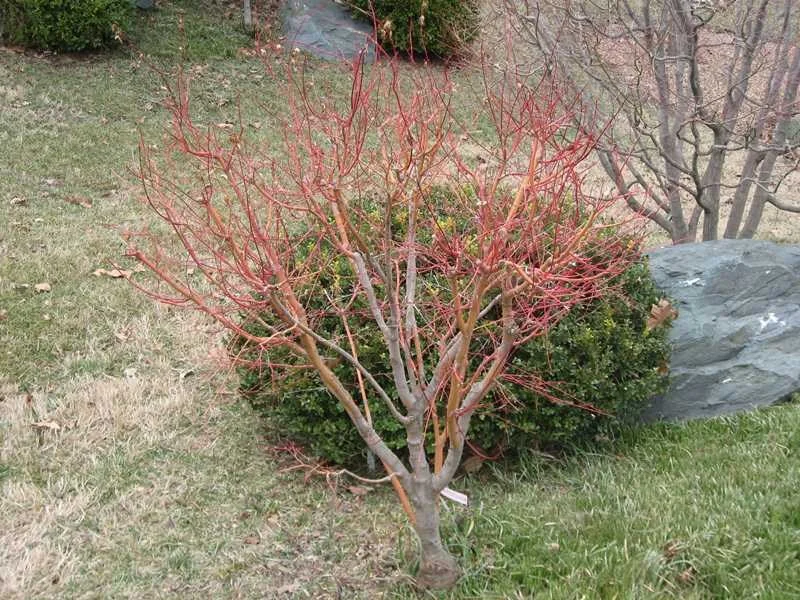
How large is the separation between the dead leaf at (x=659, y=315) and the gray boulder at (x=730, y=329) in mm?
206

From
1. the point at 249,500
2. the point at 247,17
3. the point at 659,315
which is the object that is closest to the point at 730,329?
the point at 659,315

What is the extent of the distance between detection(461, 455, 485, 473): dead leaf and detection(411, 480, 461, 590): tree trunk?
3.08 feet

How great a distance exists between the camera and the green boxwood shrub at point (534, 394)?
12.3ft

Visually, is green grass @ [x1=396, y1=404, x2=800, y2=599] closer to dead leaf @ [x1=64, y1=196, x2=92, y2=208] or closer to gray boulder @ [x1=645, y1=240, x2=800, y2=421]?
gray boulder @ [x1=645, y1=240, x2=800, y2=421]

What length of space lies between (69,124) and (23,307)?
14.7 ft

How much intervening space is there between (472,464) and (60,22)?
902cm

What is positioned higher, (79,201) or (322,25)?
(322,25)

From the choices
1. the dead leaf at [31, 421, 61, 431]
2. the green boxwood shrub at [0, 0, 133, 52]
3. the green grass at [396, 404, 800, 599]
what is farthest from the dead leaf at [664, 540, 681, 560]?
the green boxwood shrub at [0, 0, 133, 52]

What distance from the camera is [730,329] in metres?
4.34

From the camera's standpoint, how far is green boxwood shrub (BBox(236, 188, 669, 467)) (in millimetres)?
3752

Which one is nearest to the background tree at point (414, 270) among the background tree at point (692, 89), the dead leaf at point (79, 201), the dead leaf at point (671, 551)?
the dead leaf at point (671, 551)

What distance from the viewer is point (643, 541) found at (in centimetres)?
305

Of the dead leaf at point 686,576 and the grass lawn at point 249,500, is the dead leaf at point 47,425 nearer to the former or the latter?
the grass lawn at point 249,500

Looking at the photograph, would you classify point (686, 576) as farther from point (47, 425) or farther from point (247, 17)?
point (247, 17)
